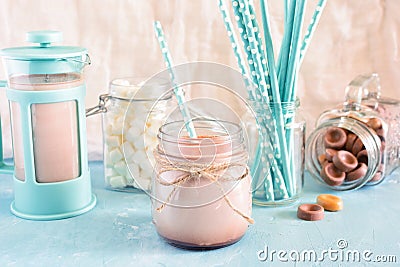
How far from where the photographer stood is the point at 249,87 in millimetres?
808

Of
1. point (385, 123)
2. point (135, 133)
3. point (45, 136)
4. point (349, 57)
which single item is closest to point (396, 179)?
point (385, 123)

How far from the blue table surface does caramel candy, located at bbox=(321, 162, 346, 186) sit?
4 centimetres

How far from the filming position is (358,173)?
881 millimetres

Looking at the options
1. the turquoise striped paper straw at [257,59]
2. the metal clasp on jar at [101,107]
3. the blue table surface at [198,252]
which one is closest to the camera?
the blue table surface at [198,252]

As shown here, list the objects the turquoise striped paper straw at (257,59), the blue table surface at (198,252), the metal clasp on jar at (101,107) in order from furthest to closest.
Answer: the metal clasp on jar at (101,107) < the turquoise striped paper straw at (257,59) < the blue table surface at (198,252)

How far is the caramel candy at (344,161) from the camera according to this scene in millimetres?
886

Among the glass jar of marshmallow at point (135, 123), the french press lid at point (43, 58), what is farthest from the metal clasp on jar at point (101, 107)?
the french press lid at point (43, 58)

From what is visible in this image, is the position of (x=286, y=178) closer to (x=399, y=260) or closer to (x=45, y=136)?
(x=399, y=260)

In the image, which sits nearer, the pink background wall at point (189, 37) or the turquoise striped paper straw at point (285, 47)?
the turquoise striped paper straw at point (285, 47)

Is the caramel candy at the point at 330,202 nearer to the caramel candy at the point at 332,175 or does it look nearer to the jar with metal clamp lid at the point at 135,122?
the caramel candy at the point at 332,175

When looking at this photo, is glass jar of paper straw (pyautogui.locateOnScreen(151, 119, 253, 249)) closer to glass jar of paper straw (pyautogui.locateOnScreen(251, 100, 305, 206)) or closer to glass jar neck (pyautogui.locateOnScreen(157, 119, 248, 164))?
glass jar neck (pyautogui.locateOnScreen(157, 119, 248, 164))

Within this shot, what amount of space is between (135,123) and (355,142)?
319 mm

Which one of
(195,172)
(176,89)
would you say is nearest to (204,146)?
(195,172)

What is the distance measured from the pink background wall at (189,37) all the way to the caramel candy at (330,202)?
0.24 metres
